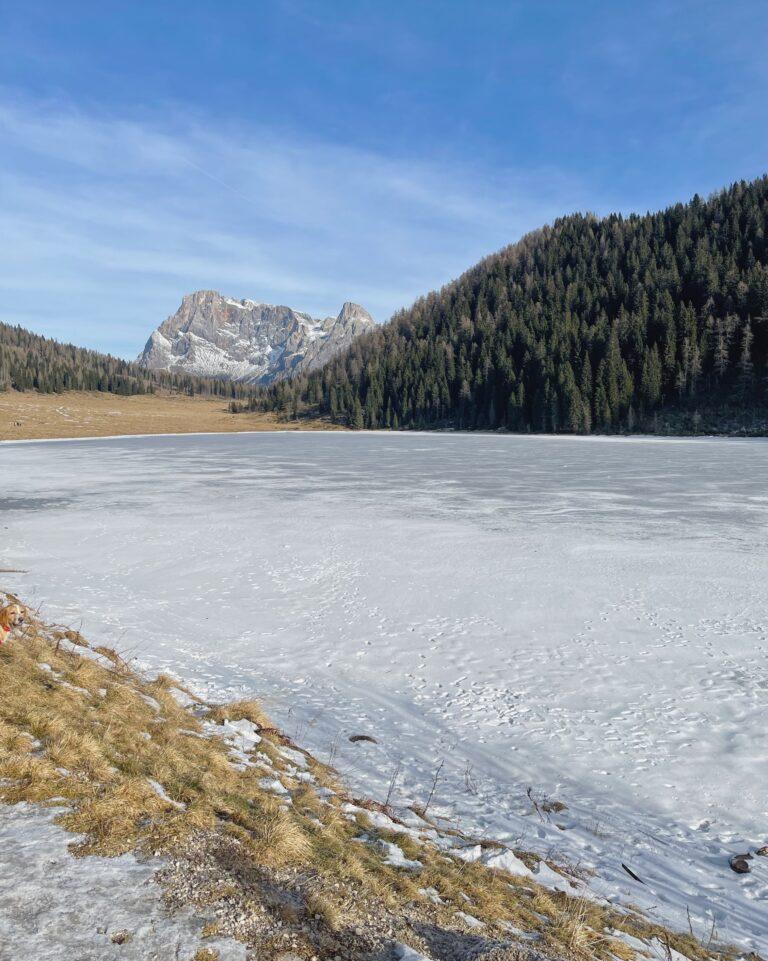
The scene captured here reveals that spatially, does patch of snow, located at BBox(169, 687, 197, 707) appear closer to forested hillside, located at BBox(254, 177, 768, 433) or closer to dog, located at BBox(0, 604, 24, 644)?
dog, located at BBox(0, 604, 24, 644)

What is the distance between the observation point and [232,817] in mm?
5059

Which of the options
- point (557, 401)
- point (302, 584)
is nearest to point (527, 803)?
point (302, 584)

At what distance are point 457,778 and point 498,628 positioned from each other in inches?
183

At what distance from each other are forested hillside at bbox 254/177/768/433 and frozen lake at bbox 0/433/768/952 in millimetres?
90778

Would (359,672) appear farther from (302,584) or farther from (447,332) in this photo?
(447,332)

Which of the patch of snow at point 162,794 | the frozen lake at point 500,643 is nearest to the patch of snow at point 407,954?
the patch of snow at point 162,794

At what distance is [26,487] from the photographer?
30172 mm

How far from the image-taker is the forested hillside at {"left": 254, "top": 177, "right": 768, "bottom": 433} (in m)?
104

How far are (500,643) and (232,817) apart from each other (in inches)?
261

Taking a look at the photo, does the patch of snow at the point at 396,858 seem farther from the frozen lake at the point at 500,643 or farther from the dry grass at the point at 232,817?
the frozen lake at the point at 500,643

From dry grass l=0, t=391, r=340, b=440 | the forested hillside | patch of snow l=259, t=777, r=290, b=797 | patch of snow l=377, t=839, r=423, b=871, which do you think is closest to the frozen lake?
patch of snow l=259, t=777, r=290, b=797

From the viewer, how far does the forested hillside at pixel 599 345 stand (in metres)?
104

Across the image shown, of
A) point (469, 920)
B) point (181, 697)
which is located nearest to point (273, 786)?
point (469, 920)

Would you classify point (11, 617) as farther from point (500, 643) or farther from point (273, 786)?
point (500, 643)
